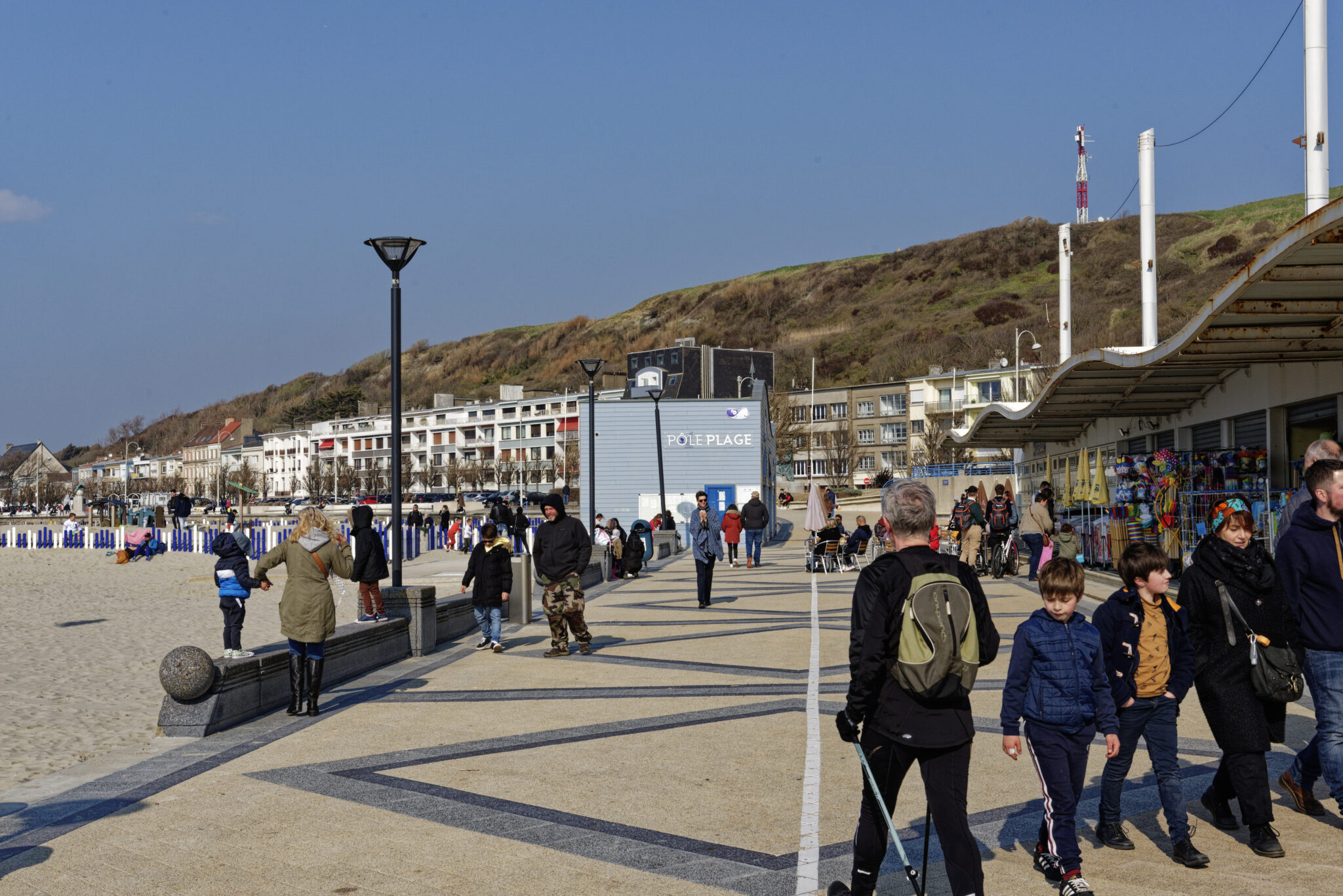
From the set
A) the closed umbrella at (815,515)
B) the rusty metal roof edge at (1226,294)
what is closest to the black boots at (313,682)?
the rusty metal roof edge at (1226,294)

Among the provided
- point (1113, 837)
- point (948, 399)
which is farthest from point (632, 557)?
point (948, 399)

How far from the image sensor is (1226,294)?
12758 mm

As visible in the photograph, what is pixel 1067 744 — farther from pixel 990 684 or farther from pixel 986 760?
pixel 990 684

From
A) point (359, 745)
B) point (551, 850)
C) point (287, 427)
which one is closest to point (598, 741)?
point (359, 745)

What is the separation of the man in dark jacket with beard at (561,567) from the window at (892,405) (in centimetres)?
9483

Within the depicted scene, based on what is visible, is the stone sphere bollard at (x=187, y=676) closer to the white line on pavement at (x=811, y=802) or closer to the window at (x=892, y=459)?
the white line on pavement at (x=811, y=802)

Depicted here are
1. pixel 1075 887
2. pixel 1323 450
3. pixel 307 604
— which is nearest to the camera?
pixel 1075 887

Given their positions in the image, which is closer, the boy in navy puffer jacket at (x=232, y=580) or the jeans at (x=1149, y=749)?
the jeans at (x=1149, y=749)

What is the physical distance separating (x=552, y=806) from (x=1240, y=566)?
3.45 metres

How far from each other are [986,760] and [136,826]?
4.61 m

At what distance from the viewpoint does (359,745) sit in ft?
24.7

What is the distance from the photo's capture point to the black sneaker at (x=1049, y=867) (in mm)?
4641

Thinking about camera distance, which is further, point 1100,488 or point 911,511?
point 1100,488

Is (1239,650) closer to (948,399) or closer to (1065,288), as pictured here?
(1065,288)
